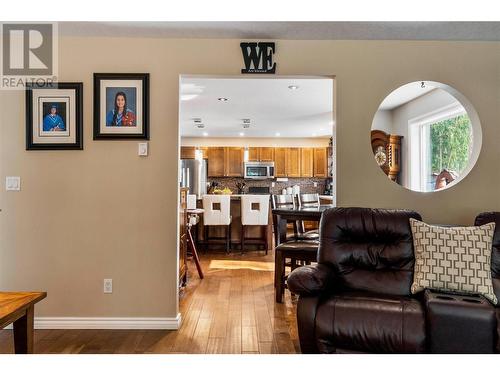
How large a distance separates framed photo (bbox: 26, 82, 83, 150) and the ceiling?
1.52 feet

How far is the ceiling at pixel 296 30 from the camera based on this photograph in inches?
96.1

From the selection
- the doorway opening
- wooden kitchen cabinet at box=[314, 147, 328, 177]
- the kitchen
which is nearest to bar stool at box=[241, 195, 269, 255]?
the doorway opening

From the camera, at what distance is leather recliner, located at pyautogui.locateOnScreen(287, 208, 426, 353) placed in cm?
180

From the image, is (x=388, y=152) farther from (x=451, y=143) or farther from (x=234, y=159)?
(x=234, y=159)

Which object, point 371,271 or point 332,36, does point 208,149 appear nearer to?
point 332,36

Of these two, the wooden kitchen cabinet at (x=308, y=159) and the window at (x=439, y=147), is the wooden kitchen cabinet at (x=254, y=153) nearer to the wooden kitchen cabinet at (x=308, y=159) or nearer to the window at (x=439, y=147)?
the wooden kitchen cabinet at (x=308, y=159)

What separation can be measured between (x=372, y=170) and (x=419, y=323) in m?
1.25

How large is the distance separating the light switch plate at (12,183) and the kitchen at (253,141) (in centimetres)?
148

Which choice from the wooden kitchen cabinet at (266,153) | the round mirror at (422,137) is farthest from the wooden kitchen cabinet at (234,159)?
the round mirror at (422,137)

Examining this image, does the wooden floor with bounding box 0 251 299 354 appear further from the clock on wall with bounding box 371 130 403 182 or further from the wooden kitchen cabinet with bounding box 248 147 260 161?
the wooden kitchen cabinet with bounding box 248 147 260 161

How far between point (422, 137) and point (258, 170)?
415cm

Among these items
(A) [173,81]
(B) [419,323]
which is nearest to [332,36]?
(A) [173,81]

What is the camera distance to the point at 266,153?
8648 mm

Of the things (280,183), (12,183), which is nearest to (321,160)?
(280,183)
